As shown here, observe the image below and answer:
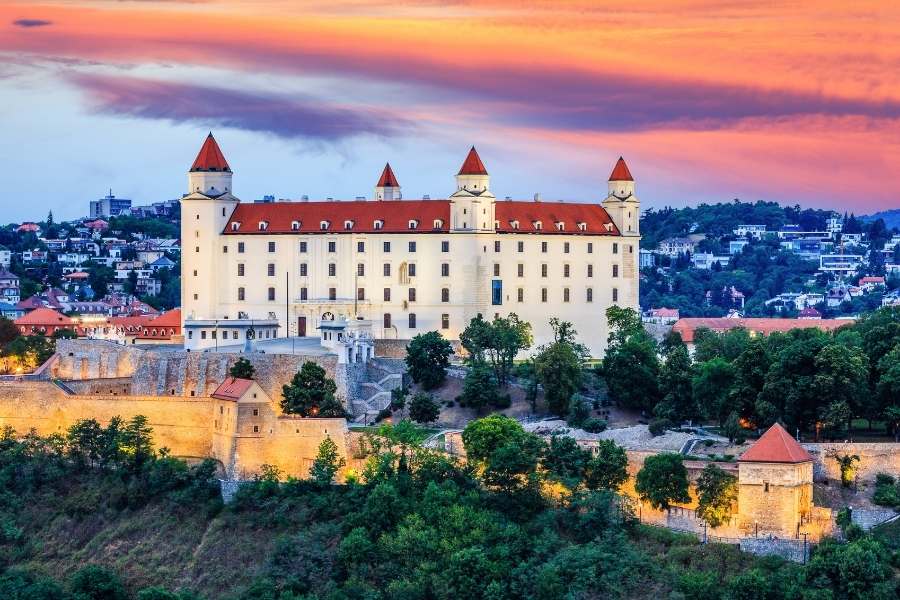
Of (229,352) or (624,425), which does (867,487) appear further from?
(229,352)

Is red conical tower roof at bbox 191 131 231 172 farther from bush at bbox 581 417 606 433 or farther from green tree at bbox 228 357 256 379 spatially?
bush at bbox 581 417 606 433

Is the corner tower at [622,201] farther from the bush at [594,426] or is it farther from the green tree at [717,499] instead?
the green tree at [717,499]

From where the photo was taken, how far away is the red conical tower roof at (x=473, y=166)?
224ft

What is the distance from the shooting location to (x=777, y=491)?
4522 cm

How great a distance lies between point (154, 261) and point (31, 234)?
21270 millimetres

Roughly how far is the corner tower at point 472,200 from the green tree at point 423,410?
11904mm

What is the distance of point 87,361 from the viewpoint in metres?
63.4

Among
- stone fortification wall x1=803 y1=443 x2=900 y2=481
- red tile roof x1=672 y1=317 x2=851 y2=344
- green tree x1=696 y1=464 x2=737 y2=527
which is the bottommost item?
green tree x1=696 y1=464 x2=737 y2=527

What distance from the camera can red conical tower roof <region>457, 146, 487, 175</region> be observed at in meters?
68.4

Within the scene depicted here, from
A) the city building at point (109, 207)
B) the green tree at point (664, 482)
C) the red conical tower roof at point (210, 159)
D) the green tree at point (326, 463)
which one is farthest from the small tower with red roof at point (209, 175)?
the city building at point (109, 207)

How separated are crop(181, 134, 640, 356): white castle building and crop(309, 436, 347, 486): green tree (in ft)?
43.8

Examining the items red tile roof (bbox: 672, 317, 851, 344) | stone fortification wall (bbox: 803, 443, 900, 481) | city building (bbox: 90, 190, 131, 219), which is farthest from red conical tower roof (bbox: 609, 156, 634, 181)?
city building (bbox: 90, 190, 131, 219)

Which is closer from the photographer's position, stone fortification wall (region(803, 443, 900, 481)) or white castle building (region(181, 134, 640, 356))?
stone fortification wall (region(803, 443, 900, 481))

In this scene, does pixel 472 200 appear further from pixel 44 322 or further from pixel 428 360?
pixel 44 322
